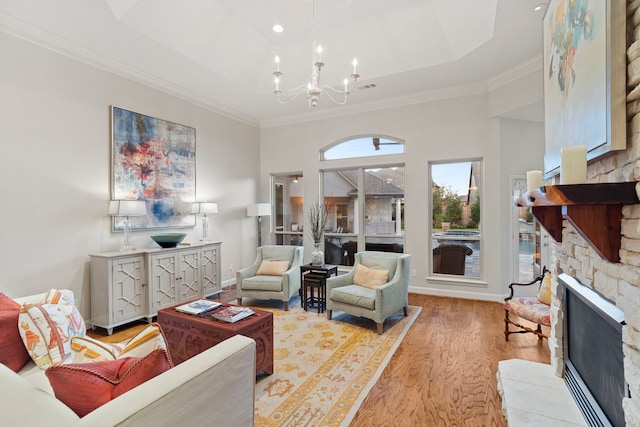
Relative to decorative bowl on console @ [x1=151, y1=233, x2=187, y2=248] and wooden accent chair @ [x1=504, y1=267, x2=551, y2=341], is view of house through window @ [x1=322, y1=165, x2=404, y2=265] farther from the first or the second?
decorative bowl on console @ [x1=151, y1=233, x2=187, y2=248]

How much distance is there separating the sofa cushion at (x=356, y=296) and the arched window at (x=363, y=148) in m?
2.83

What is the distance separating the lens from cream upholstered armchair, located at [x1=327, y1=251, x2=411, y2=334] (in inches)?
143

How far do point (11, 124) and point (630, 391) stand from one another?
517 cm

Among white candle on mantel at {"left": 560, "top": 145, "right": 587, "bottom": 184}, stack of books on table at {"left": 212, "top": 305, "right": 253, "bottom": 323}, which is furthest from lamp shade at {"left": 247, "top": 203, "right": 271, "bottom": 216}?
white candle on mantel at {"left": 560, "top": 145, "right": 587, "bottom": 184}

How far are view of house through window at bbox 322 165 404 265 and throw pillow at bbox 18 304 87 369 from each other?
15.4ft

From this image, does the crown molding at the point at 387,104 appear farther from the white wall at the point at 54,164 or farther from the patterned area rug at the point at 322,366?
the patterned area rug at the point at 322,366

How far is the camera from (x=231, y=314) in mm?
2730

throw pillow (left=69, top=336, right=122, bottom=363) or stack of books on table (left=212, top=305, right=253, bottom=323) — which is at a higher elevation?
throw pillow (left=69, top=336, right=122, bottom=363)

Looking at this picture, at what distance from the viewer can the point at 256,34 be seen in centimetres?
438

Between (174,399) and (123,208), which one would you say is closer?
(174,399)

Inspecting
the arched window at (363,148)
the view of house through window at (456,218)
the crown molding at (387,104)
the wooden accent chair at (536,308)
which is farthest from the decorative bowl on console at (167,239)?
the wooden accent chair at (536,308)

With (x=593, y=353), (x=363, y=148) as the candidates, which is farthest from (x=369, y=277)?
(x=363, y=148)

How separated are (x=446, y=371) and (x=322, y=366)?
1100 millimetres

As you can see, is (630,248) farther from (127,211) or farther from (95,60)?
(95,60)
